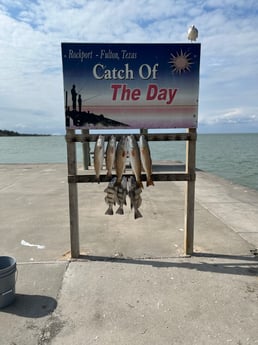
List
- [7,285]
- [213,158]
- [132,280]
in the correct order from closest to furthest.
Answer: [7,285] < [132,280] < [213,158]

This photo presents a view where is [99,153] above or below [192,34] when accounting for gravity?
below

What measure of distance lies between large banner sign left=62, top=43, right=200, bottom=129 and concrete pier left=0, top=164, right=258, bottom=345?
1769mm

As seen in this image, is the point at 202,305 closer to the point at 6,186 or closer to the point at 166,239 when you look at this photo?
the point at 166,239

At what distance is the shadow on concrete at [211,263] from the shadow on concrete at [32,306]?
99 centimetres

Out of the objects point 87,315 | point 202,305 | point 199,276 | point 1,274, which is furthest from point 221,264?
point 1,274

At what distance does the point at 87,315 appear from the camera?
9.18 feet

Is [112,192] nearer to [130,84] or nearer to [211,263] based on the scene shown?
[130,84]

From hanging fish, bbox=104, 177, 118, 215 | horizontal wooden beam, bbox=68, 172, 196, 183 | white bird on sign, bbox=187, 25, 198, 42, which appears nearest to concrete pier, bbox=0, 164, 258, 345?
hanging fish, bbox=104, 177, 118, 215

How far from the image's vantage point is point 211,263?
3.84 meters

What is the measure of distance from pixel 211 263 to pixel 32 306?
219 centimetres

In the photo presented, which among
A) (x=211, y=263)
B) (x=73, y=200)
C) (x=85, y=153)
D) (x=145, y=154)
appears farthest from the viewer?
(x=85, y=153)

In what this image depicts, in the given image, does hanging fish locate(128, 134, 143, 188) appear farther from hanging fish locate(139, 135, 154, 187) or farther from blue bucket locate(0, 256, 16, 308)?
blue bucket locate(0, 256, 16, 308)

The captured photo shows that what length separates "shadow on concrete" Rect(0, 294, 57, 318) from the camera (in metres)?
2.83

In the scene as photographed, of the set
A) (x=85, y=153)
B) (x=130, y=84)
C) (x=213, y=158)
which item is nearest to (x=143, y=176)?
(x=130, y=84)
